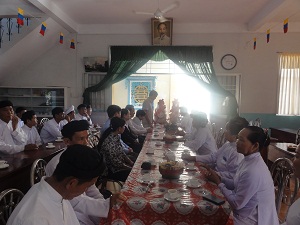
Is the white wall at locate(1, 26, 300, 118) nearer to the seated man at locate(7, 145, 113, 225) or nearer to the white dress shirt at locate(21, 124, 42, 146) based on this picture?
the white dress shirt at locate(21, 124, 42, 146)

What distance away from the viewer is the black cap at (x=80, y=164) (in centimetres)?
102

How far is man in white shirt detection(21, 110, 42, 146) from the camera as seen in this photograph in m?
4.23

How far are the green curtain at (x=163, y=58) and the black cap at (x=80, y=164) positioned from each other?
20.3ft

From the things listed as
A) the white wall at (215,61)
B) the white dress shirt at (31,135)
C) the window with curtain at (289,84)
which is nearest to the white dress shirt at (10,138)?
the white dress shirt at (31,135)

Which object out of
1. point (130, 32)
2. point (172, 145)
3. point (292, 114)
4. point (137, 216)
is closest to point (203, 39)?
point (130, 32)

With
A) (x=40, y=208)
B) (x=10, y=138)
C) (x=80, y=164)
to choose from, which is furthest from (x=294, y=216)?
(x=10, y=138)

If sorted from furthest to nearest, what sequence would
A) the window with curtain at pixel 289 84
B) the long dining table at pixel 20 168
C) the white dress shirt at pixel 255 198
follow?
the window with curtain at pixel 289 84, the long dining table at pixel 20 168, the white dress shirt at pixel 255 198

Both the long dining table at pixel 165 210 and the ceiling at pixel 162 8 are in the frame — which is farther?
the ceiling at pixel 162 8

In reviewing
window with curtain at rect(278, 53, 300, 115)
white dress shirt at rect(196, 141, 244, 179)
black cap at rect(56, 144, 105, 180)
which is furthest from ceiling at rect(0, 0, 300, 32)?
black cap at rect(56, 144, 105, 180)

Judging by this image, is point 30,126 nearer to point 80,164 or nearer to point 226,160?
point 226,160

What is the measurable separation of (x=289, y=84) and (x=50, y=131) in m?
6.04

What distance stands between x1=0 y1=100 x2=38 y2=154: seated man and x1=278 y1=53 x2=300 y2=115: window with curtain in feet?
20.5

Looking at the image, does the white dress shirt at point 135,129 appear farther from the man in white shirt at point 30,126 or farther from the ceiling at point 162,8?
the ceiling at point 162,8

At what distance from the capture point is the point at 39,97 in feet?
23.6
